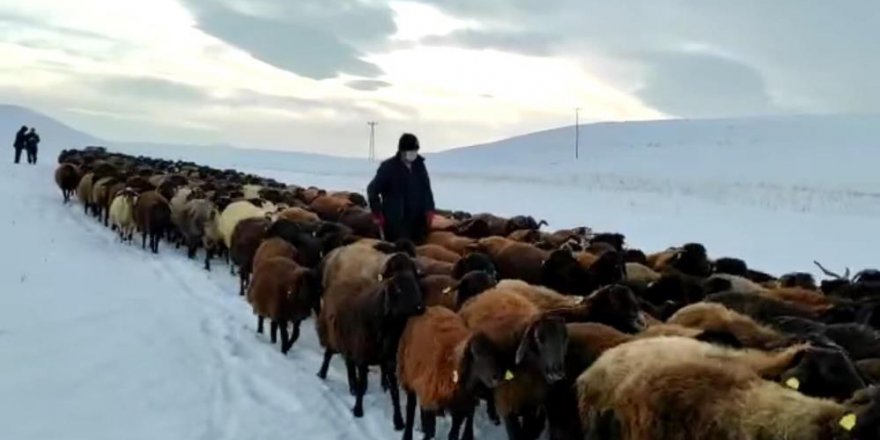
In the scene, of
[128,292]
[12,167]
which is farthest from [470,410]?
[12,167]

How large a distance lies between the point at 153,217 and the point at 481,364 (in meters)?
13.7

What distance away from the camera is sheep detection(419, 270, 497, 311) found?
806 centimetres

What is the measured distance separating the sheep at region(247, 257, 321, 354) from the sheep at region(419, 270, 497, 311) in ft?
5.74

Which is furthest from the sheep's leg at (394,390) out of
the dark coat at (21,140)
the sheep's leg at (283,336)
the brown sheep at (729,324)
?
the dark coat at (21,140)

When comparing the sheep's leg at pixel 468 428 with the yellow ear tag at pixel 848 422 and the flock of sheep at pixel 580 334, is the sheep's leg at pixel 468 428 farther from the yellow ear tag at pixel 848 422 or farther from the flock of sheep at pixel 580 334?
the yellow ear tag at pixel 848 422

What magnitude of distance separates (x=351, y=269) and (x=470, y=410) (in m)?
3.14

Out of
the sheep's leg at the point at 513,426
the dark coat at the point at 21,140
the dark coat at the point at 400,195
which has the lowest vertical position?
the sheep's leg at the point at 513,426

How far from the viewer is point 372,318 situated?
810 cm

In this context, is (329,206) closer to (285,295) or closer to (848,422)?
(285,295)

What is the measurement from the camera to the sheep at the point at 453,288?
8.06 meters

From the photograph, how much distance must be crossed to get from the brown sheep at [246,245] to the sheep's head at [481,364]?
7270 mm

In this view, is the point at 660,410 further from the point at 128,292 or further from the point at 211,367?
the point at 128,292

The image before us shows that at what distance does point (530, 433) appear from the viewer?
22.9ft

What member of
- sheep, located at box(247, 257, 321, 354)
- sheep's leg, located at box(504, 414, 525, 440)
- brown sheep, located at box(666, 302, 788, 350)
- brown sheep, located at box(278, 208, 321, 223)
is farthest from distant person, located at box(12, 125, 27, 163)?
brown sheep, located at box(666, 302, 788, 350)
